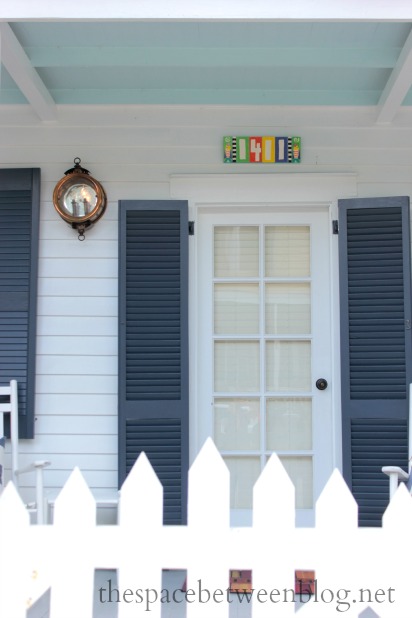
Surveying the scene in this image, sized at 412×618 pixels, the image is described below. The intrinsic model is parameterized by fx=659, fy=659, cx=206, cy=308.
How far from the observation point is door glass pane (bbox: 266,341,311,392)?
157 inches

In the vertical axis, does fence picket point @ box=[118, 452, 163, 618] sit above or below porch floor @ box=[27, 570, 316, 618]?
above

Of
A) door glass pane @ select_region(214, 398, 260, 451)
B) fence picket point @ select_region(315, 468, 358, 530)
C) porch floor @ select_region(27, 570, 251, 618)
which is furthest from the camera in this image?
door glass pane @ select_region(214, 398, 260, 451)

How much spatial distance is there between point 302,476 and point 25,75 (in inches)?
108

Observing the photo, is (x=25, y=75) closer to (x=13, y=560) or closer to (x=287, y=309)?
(x=287, y=309)

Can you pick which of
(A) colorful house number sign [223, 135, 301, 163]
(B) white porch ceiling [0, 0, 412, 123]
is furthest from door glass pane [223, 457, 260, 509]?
(B) white porch ceiling [0, 0, 412, 123]

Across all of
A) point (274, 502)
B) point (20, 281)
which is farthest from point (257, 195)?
point (274, 502)

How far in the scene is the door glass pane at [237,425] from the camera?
3986 mm

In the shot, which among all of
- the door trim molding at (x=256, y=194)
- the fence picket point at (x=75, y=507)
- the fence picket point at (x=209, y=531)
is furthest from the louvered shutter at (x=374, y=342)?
the fence picket point at (x=75, y=507)

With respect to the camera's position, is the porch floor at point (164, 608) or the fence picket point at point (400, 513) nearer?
the fence picket point at point (400, 513)

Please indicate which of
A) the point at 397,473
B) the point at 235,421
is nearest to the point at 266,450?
the point at 235,421

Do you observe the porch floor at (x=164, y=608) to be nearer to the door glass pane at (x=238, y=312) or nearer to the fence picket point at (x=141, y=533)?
the door glass pane at (x=238, y=312)

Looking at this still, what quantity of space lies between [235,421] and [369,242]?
1332 mm

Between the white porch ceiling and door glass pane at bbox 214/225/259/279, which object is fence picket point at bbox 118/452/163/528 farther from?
door glass pane at bbox 214/225/259/279
